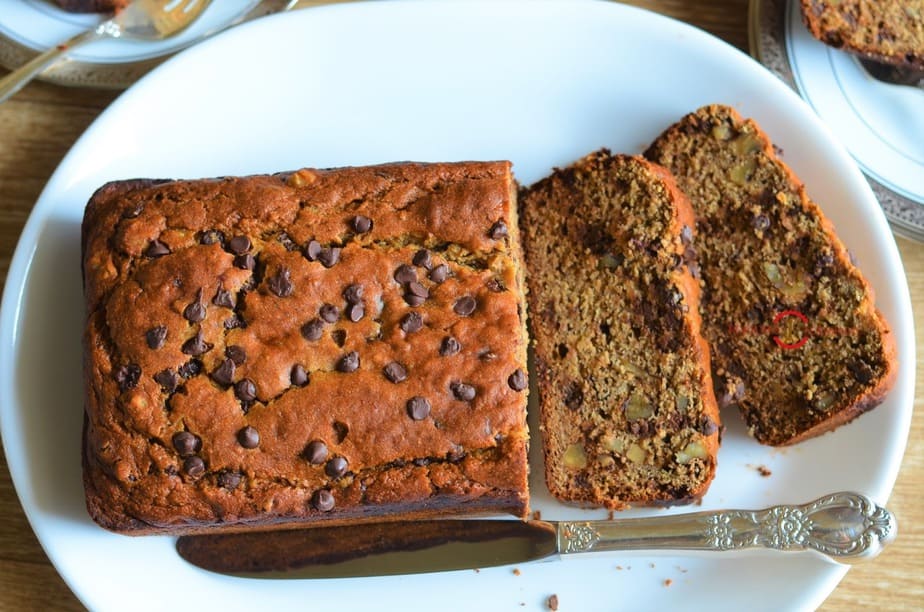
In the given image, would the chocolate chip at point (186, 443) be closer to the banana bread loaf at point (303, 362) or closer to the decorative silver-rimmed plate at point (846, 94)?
the banana bread loaf at point (303, 362)

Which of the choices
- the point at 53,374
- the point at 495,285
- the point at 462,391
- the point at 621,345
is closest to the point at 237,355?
the point at 462,391

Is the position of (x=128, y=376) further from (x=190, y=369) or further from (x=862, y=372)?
(x=862, y=372)

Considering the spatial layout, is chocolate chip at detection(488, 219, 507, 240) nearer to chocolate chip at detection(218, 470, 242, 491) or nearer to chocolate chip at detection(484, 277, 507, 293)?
chocolate chip at detection(484, 277, 507, 293)

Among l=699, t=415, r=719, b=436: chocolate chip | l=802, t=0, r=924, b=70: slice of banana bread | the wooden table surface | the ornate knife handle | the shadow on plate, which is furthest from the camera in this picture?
l=802, t=0, r=924, b=70: slice of banana bread

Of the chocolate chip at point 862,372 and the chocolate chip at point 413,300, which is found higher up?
the chocolate chip at point 413,300

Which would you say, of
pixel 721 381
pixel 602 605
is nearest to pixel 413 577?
pixel 602 605

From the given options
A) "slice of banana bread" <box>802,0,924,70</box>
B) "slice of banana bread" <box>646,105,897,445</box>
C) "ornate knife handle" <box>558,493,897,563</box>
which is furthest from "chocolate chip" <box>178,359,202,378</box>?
"slice of banana bread" <box>802,0,924,70</box>

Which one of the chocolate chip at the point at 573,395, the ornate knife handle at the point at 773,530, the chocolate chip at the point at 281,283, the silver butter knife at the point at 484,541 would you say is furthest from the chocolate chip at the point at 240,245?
the ornate knife handle at the point at 773,530
